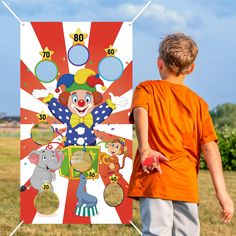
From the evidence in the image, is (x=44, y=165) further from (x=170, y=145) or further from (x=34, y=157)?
(x=170, y=145)

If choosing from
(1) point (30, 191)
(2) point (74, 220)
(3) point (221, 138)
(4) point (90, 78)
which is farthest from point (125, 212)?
(3) point (221, 138)

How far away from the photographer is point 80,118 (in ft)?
15.5

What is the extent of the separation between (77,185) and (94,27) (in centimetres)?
131

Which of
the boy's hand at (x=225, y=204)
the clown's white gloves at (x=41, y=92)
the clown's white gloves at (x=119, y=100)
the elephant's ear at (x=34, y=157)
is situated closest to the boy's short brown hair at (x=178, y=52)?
the boy's hand at (x=225, y=204)

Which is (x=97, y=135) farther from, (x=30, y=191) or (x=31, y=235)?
(x=31, y=235)

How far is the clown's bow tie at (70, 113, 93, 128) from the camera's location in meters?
4.71

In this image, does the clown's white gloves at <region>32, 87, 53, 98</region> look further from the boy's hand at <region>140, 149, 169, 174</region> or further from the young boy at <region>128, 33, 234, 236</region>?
the boy's hand at <region>140, 149, 169, 174</region>

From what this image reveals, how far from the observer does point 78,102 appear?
15.5ft

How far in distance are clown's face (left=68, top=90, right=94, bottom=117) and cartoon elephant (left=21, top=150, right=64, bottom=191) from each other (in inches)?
14.7

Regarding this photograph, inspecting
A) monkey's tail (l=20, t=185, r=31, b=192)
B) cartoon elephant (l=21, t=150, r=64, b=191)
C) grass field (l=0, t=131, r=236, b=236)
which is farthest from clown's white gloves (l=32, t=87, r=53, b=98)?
grass field (l=0, t=131, r=236, b=236)

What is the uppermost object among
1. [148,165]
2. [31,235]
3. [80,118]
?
[80,118]

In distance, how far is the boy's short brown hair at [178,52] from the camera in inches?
106

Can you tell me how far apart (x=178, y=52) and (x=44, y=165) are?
2349mm

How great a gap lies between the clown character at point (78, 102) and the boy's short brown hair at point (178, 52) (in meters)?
2.01
